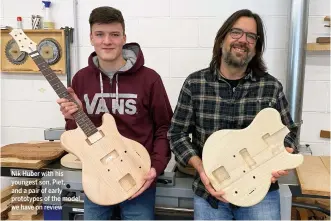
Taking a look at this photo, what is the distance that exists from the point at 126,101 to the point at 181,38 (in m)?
0.80

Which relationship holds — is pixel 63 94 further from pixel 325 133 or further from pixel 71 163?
pixel 325 133

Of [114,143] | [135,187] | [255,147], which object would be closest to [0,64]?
[114,143]

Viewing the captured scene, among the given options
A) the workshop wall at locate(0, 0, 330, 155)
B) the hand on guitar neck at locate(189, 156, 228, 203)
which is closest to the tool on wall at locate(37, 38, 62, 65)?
the workshop wall at locate(0, 0, 330, 155)

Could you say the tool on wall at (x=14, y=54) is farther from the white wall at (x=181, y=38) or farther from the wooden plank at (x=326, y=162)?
the wooden plank at (x=326, y=162)

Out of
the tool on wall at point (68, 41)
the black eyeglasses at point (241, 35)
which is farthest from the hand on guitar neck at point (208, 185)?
the tool on wall at point (68, 41)

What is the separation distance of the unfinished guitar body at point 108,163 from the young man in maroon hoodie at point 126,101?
100 mm

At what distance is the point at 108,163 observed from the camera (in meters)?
1.22

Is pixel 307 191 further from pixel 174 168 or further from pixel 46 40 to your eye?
pixel 46 40

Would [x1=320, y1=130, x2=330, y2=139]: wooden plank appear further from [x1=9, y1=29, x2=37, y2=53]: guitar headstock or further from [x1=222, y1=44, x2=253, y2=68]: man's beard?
[x1=9, y1=29, x2=37, y2=53]: guitar headstock

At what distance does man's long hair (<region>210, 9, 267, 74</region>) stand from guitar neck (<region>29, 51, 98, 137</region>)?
58cm

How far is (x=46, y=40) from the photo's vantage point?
2076 mm

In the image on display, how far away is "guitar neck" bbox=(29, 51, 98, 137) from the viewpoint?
125cm

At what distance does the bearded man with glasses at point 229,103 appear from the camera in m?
1.26

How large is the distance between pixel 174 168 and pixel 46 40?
1.26 meters
